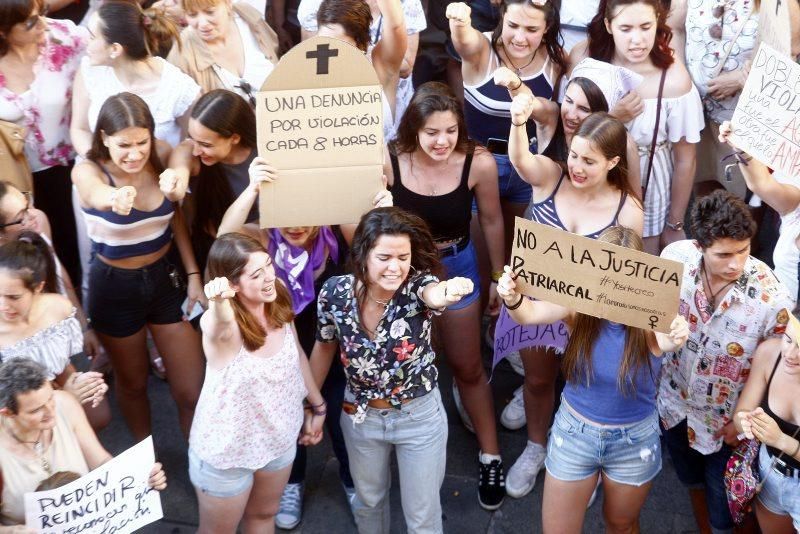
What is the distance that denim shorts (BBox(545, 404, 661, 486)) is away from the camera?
3.47 meters

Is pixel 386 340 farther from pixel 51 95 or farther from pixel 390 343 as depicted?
pixel 51 95

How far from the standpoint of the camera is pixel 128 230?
3959 millimetres

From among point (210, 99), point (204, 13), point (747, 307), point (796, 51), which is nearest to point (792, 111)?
point (747, 307)

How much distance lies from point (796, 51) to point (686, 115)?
2.56 feet

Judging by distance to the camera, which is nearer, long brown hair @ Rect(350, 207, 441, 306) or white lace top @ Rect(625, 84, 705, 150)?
long brown hair @ Rect(350, 207, 441, 306)

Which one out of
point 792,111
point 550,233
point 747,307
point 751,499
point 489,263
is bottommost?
point 751,499

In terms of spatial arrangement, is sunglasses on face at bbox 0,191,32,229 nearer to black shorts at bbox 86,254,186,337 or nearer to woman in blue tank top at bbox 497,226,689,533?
black shorts at bbox 86,254,186,337

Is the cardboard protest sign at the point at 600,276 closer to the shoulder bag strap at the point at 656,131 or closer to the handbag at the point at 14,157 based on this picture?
the shoulder bag strap at the point at 656,131

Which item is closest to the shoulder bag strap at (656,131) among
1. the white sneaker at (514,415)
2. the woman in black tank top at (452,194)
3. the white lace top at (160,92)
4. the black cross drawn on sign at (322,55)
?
the woman in black tank top at (452,194)

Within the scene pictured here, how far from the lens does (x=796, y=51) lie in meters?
4.70

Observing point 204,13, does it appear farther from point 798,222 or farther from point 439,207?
point 798,222

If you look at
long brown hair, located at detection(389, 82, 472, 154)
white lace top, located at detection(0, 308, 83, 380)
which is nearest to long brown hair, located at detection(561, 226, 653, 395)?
long brown hair, located at detection(389, 82, 472, 154)

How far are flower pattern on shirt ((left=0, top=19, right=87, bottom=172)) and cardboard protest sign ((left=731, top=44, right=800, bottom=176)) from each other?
9.85 ft

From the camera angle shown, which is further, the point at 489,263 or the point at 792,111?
the point at 489,263
